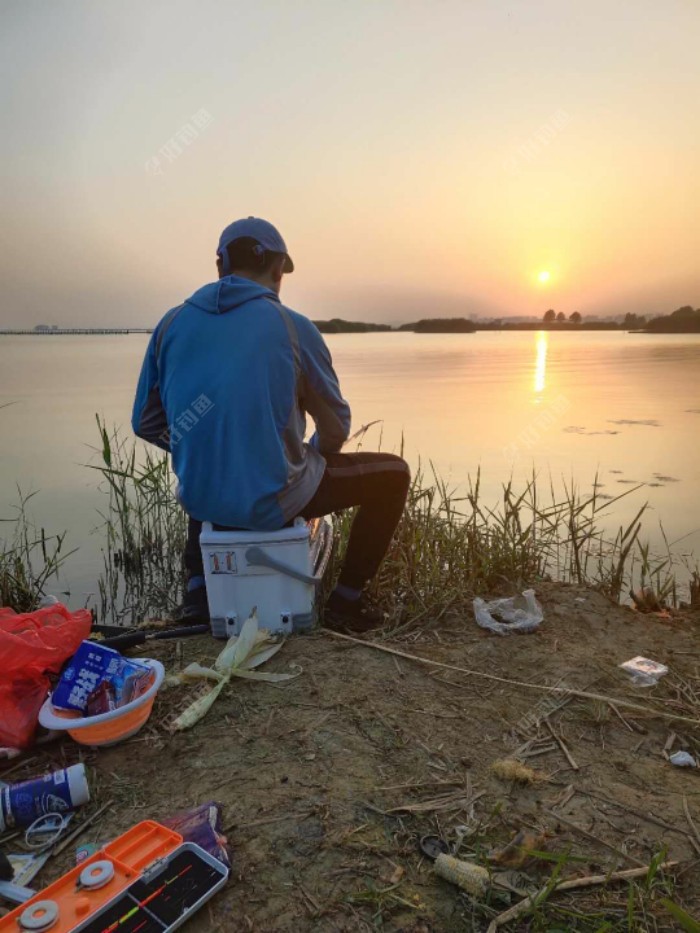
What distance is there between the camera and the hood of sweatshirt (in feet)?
8.34

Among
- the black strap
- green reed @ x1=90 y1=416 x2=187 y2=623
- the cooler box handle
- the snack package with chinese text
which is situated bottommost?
green reed @ x1=90 y1=416 x2=187 y2=623

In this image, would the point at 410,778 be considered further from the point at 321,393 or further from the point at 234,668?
the point at 321,393

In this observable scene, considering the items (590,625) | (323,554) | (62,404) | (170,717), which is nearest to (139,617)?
(323,554)

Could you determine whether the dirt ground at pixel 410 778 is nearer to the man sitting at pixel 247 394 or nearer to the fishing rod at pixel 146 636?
the fishing rod at pixel 146 636

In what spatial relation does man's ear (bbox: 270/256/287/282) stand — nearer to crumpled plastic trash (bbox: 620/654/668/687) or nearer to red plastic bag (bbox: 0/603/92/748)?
red plastic bag (bbox: 0/603/92/748)

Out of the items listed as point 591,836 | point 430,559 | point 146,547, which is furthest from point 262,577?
point 146,547

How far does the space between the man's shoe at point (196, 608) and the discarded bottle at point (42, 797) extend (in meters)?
1.25

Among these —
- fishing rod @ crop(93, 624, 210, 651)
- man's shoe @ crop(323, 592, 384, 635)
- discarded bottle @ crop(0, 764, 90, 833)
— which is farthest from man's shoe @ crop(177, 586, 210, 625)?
discarded bottle @ crop(0, 764, 90, 833)

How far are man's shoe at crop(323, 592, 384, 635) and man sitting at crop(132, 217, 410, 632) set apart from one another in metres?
0.46

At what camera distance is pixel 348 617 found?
2.99m

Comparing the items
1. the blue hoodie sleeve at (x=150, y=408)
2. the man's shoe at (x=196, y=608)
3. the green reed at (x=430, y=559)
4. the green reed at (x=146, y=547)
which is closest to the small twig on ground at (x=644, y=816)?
the green reed at (x=430, y=559)

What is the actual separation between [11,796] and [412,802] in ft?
3.56

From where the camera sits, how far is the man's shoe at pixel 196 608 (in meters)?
3.09

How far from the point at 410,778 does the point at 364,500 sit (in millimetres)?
1295
